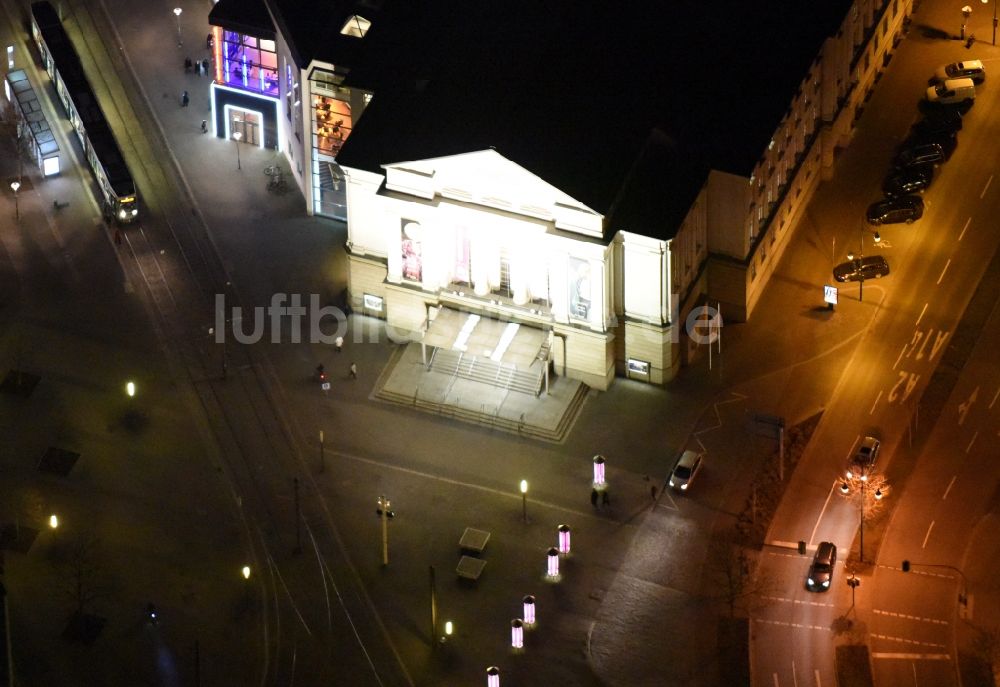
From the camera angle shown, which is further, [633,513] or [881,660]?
[633,513]

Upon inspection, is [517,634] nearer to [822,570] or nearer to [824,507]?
[822,570]

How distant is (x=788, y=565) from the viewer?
192 m

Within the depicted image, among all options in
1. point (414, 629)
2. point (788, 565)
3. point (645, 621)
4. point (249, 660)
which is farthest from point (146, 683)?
point (788, 565)

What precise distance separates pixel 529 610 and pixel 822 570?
22.2 m

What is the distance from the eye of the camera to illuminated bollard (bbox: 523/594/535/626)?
187 m

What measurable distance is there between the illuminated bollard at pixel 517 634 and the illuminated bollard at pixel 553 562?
665 centimetres

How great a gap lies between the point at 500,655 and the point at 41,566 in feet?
119

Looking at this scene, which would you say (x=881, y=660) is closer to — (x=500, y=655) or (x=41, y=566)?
(x=500, y=655)

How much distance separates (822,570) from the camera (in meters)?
190

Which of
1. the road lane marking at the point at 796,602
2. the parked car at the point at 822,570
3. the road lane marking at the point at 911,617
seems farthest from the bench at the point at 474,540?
the road lane marking at the point at 911,617

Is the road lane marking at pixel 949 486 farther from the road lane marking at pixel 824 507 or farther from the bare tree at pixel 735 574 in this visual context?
the bare tree at pixel 735 574

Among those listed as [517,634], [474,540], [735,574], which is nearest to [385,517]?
[474,540]

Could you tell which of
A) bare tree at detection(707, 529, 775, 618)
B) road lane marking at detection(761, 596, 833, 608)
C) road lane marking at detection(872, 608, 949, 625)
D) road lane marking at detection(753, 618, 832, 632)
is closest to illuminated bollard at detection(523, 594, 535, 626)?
bare tree at detection(707, 529, 775, 618)

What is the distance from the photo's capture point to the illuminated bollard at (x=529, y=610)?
615 feet
